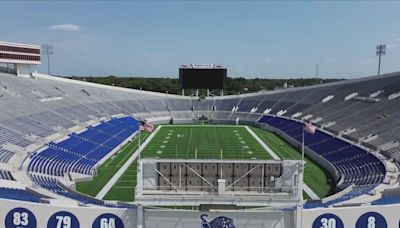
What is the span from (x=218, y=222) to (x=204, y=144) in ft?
95.0

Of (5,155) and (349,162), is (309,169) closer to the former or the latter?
(349,162)

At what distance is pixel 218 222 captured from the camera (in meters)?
11.9


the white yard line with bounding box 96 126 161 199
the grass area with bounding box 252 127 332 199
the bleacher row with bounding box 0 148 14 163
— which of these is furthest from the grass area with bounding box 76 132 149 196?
the grass area with bounding box 252 127 332 199

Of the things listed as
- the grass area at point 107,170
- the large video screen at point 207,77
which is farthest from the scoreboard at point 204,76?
the grass area at point 107,170

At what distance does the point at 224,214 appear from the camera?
38.8 ft

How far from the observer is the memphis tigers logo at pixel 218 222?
466 inches

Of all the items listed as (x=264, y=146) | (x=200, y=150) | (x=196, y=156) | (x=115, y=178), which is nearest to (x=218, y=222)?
(x=115, y=178)

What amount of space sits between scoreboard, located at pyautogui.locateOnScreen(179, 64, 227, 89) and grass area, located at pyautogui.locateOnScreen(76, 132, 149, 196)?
67.0ft

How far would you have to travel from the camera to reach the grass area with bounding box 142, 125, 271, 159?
34969 millimetres

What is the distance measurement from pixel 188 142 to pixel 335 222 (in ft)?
99.5

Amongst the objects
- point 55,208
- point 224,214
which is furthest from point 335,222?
point 55,208

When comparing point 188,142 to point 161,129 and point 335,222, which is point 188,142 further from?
point 335,222

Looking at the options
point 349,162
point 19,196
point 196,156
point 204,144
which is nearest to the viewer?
point 19,196

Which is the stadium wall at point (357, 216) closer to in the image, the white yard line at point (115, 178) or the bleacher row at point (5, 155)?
the white yard line at point (115, 178)
